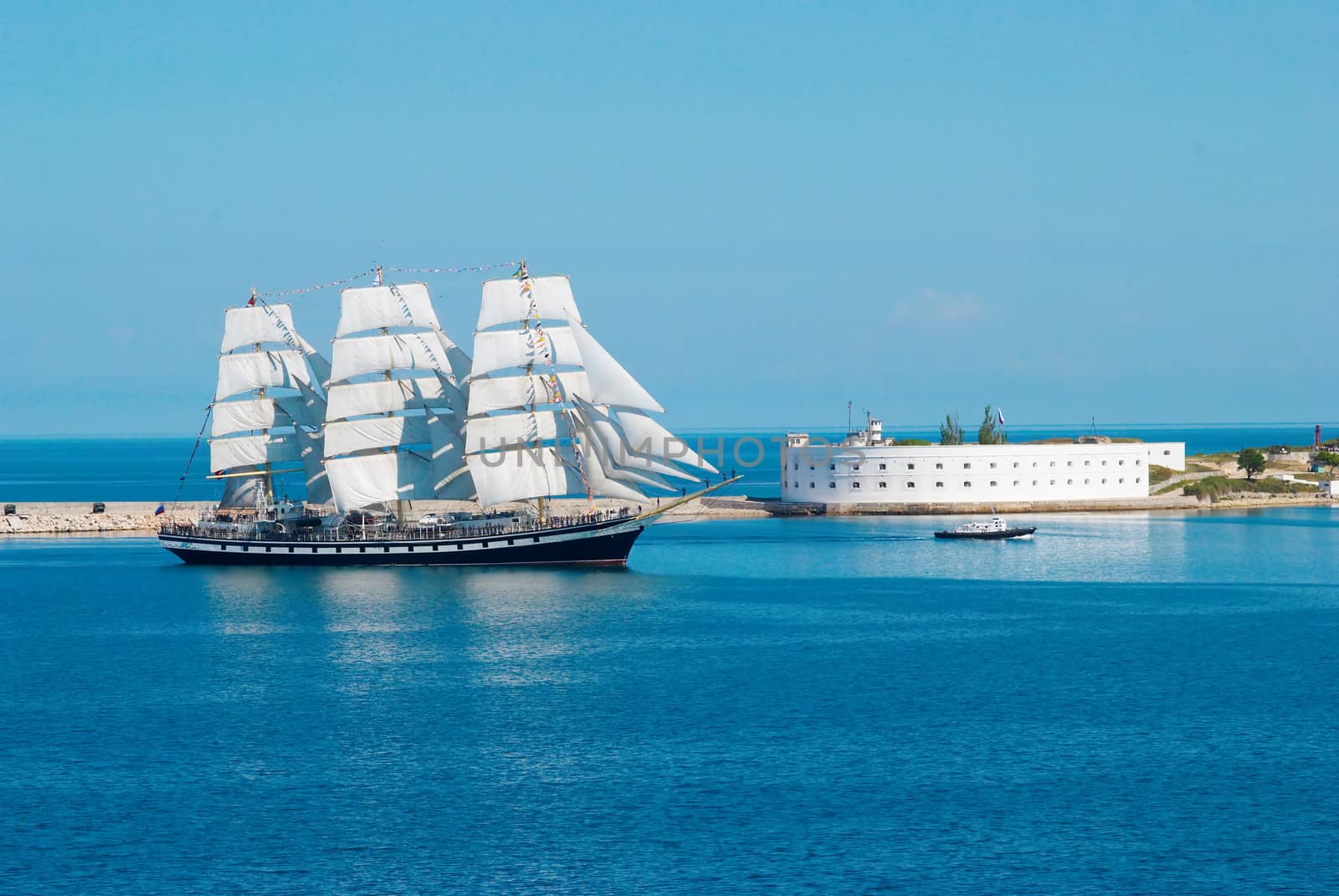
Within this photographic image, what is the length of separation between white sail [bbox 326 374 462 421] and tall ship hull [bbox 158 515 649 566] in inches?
290

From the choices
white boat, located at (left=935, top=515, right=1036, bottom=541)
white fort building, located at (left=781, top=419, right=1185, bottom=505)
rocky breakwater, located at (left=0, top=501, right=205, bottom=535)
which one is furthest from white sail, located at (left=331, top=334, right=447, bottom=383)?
white fort building, located at (left=781, top=419, right=1185, bottom=505)

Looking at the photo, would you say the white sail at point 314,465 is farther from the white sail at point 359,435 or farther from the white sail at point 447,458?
the white sail at point 447,458

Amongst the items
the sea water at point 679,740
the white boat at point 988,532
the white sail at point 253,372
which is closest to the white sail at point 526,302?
the white sail at point 253,372

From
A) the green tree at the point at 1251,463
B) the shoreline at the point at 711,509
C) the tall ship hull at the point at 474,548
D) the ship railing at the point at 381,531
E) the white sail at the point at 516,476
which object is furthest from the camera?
the green tree at the point at 1251,463

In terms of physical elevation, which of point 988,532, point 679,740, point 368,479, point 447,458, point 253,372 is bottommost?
point 679,740

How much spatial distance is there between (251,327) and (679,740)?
2417 inches

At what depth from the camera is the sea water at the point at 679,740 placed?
29.9m

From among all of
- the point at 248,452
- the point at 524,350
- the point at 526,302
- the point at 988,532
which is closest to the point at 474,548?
the point at 524,350

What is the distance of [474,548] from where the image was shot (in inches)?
3248

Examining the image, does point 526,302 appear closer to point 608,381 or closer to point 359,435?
point 608,381

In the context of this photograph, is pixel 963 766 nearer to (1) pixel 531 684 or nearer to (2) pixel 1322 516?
(1) pixel 531 684

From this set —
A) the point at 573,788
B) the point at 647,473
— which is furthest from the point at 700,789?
the point at 647,473

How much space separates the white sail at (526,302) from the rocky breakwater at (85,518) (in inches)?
1218

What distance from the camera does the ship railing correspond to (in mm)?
83312
